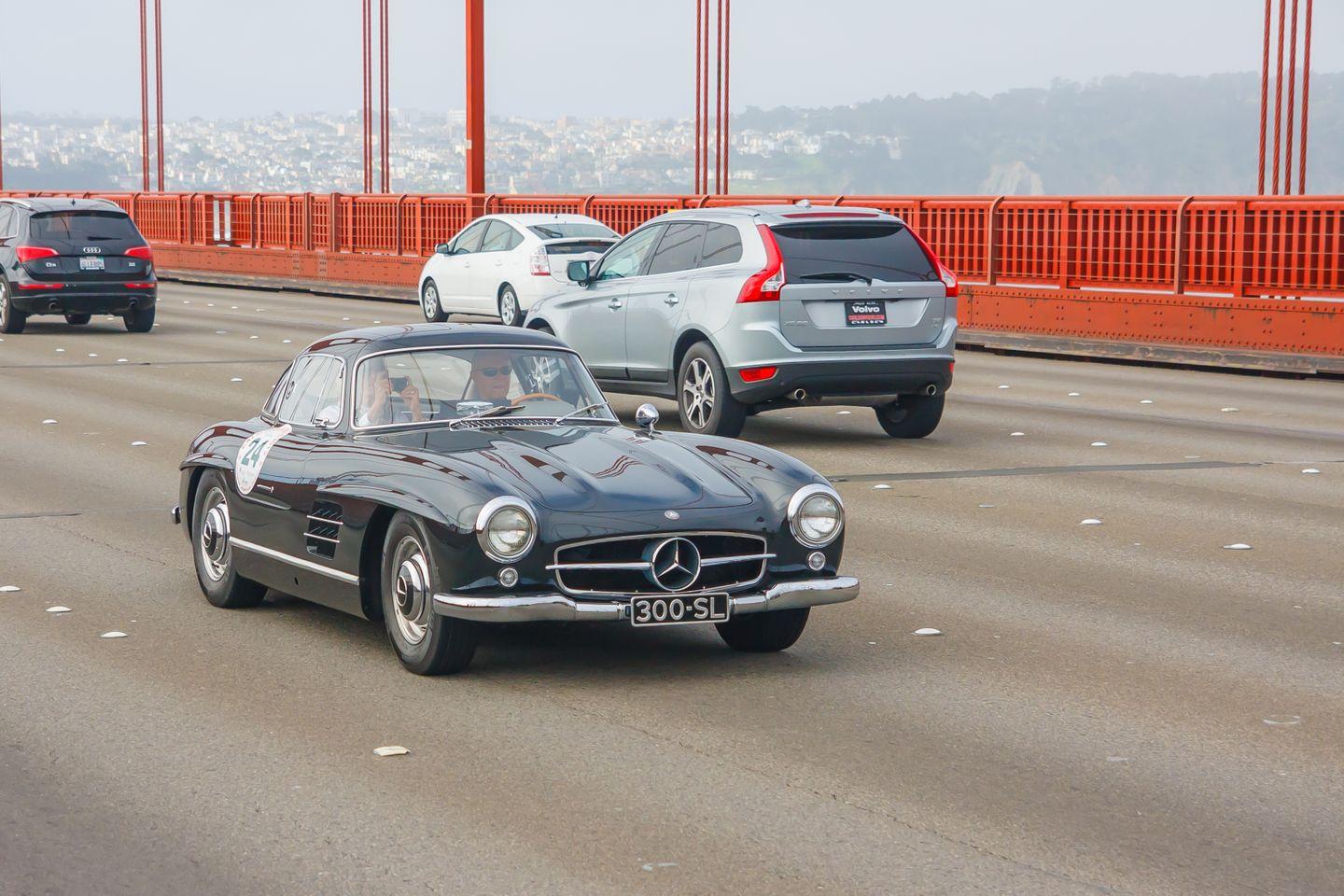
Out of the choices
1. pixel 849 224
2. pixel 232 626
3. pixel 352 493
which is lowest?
pixel 232 626

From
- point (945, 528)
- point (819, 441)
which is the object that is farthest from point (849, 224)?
point (945, 528)

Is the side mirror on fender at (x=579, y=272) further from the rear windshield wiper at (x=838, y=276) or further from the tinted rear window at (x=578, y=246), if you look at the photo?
the tinted rear window at (x=578, y=246)

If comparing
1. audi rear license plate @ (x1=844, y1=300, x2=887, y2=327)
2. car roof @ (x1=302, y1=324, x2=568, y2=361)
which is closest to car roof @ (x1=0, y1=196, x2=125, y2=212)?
audi rear license plate @ (x1=844, y1=300, x2=887, y2=327)

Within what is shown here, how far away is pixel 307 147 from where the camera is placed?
199 m

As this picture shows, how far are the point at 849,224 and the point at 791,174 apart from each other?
166715 mm

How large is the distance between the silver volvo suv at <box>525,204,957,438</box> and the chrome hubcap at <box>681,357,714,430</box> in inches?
0.4

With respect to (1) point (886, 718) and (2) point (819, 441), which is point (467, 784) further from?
(2) point (819, 441)

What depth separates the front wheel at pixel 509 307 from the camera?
80.9 feet

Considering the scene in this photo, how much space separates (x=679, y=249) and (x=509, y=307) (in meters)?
10.2

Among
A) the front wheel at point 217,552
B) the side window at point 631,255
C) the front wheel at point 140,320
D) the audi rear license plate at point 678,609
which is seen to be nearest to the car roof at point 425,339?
the front wheel at point 217,552

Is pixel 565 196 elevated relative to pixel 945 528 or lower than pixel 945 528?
elevated

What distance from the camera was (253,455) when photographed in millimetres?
8086

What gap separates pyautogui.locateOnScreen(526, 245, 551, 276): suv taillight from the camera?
2458cm

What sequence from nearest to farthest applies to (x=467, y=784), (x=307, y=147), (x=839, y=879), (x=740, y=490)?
(x=839, y=879)
(x=467, y=784)
(x=740, y=490)
(x=307, y=147)
